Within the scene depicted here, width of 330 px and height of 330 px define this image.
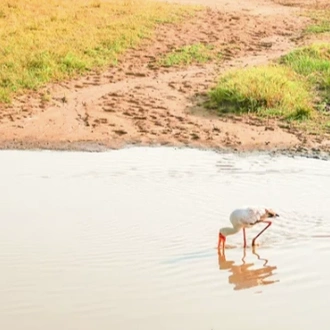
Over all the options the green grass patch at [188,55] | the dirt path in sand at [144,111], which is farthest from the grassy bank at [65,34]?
the green grass patch at [188,55]

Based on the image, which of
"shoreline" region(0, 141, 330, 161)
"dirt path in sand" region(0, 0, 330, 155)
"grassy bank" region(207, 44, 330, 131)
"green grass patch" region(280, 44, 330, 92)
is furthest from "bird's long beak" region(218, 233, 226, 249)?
"green grass patch" region(280, 44, 330, 92)

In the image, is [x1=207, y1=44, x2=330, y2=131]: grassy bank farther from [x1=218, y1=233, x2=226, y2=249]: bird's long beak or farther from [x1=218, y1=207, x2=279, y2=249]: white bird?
[x1=218, y1=233, x2=226, y2=249]: bird's long beak

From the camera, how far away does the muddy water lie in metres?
6.38

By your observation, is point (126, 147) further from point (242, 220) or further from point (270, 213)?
point (242, 220)

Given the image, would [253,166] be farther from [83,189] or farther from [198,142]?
[83,189]

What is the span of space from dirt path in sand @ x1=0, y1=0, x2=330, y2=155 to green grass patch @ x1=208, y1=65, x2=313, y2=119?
0.33 metres

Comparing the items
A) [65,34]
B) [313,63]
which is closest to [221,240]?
[313,63]

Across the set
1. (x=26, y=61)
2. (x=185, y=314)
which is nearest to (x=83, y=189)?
(x=185, y=314)

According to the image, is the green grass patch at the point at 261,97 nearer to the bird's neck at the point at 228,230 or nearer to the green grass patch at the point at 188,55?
the green grass patch at the point at 188,55

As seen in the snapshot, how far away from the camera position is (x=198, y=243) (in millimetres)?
7852

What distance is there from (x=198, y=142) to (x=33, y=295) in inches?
208

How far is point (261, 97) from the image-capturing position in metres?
12.6

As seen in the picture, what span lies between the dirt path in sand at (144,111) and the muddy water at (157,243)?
0.60m

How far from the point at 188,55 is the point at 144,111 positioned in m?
3.17
